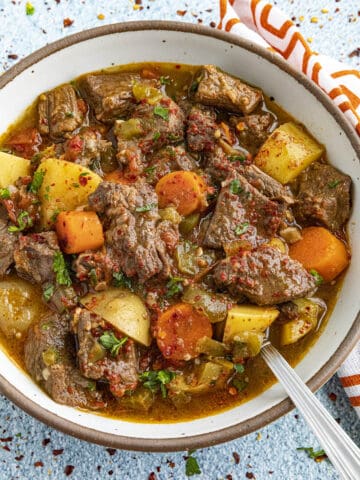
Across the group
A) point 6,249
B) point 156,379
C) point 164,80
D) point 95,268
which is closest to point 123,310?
point 95,268

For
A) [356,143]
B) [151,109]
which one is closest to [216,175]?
[151,109]

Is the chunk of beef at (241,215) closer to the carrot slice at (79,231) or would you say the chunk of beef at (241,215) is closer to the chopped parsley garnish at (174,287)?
the chopped parsley garnish at (174,287)

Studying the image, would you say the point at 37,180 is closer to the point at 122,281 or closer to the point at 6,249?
the point at 6,249

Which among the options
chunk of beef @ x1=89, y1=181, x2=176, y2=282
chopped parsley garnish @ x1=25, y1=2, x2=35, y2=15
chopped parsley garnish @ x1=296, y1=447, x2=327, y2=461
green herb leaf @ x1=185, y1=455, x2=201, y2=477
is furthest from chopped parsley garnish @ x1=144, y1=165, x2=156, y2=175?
chopped parsley garnish @ x1=296, y1=447, x2=327, y2=461

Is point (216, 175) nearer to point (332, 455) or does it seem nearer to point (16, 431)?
point (332, 455)

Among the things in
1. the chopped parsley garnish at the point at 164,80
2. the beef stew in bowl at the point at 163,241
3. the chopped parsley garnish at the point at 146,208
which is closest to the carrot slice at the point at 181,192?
the beef stew in bowl at the point at 163,241

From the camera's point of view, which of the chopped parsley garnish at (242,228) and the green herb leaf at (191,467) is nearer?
the chopped parsley garnish at (242,228)
